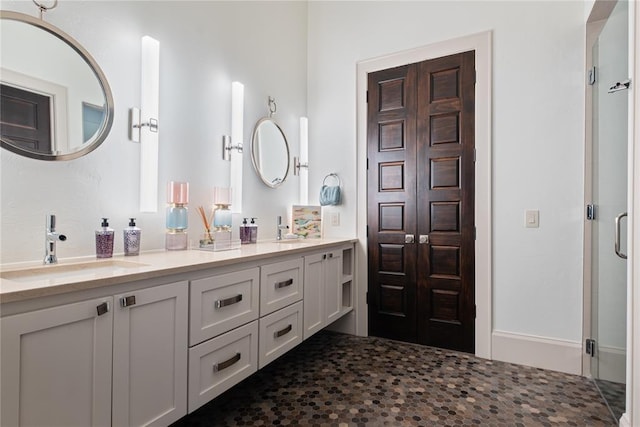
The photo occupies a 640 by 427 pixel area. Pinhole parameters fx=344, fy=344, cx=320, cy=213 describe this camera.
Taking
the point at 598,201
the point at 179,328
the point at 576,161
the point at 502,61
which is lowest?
the point at 179,328

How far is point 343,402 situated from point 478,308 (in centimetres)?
125

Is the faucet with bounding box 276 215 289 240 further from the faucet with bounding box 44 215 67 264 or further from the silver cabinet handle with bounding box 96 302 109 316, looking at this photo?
the silver cabinet handle with bounding box 96 302 109 316

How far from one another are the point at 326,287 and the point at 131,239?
4.43 feet

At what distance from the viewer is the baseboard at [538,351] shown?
224 cm

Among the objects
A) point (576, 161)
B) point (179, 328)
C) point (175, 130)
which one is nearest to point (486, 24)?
point (576, 161)

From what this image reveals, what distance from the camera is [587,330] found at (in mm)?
2207

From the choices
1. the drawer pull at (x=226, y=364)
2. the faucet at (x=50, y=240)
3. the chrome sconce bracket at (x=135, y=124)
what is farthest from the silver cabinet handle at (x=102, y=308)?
the chrome sconce bracket at (x=135, y=124)

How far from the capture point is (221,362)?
5.27 feet

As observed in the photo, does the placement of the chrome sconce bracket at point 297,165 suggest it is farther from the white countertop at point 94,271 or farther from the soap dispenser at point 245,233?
the white countertop at point 94,271

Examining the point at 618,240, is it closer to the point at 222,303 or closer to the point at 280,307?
the point at 280,307

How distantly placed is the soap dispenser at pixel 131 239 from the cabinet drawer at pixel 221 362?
614mm

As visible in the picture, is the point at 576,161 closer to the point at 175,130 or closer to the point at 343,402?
the point at 343,402

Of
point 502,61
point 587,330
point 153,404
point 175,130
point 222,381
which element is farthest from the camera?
point 502,61

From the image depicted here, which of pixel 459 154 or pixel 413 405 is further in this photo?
pixel 459 154
